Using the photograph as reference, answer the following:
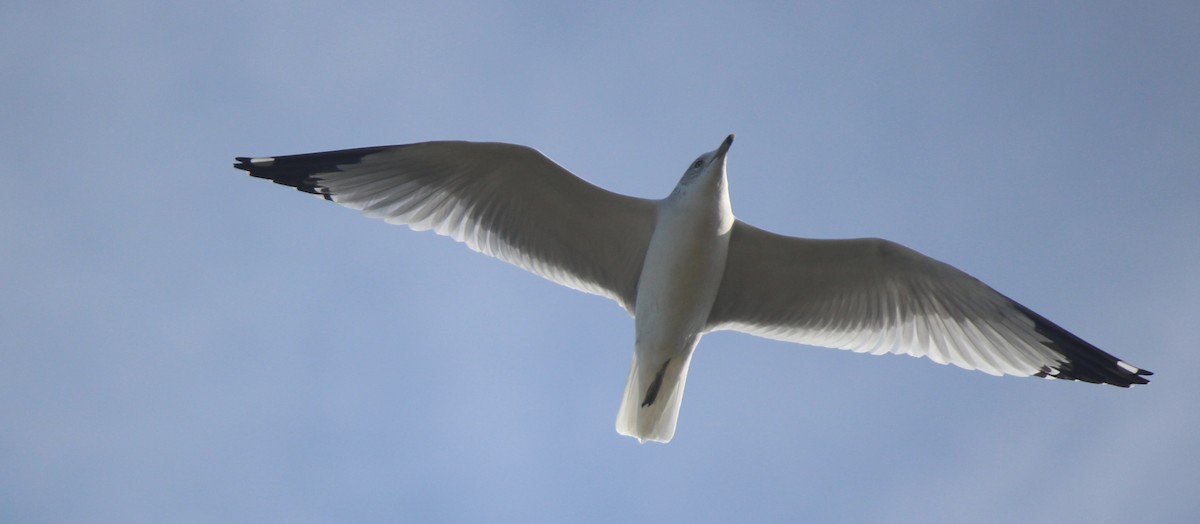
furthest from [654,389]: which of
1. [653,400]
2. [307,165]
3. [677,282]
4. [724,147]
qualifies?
[307,165]

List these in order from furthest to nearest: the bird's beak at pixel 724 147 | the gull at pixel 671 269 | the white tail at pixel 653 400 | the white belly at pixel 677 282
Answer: the white tail at pixel 653 400 → the gull at pixel 671 269 → the white belly at pixel 677 282 → the bird's beak at pixel 724 147

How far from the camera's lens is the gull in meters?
6.33

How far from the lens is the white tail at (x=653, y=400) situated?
644 centimetres

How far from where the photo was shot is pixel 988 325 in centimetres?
654

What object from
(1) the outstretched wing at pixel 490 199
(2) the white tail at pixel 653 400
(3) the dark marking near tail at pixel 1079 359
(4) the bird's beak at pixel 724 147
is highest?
(4) the bird's beak at pixel 724 147

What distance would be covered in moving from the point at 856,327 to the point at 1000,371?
88 cm

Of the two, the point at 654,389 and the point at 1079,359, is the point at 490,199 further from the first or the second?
the point at 1079,359

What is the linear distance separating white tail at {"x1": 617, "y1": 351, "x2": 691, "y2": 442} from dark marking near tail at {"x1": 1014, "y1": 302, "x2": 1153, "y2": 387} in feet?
6.80

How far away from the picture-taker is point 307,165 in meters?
6.49

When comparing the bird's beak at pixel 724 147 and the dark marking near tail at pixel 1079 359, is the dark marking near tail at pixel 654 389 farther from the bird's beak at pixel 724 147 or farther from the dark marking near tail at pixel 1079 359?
the dark marking near tail at pixel 1079 359

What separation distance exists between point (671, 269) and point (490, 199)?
125 cm

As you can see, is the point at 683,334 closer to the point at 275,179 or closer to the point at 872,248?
the point at 872,248

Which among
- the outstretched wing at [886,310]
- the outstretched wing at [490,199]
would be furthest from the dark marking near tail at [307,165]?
the outstretched wing at [886,310]

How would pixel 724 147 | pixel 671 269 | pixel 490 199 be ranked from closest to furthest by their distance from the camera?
1. pixel 724 147
2. pixel 671 269
3. pixel 490 199
